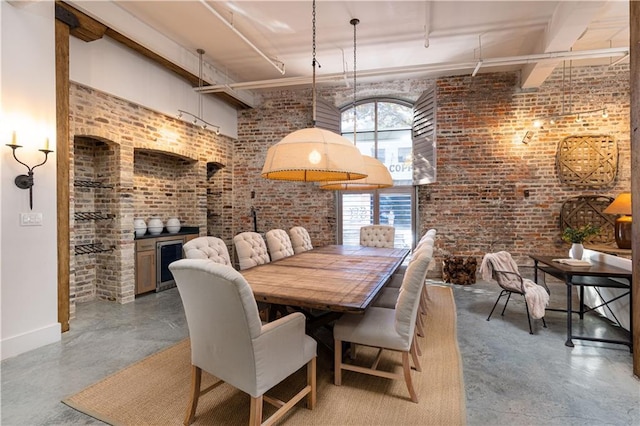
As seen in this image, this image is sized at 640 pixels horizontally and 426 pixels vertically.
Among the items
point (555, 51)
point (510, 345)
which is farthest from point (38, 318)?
point (555, 51)

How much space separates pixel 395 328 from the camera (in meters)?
2.20

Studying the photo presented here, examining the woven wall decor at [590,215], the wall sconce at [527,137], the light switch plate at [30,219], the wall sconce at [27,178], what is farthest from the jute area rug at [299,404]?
the wall sconce at [527,137]

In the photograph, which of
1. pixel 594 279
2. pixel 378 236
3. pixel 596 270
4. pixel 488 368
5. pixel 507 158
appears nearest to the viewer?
pixel 488 368

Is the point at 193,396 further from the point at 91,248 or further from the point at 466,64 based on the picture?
the point at 466,64

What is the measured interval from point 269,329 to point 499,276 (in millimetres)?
2947

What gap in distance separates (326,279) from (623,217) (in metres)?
3.94

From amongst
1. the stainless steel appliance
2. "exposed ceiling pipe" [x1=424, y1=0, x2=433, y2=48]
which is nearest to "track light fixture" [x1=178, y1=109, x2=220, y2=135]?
the stainless steel appliance

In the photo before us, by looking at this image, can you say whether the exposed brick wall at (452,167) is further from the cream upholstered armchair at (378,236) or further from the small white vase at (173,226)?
the cream upholstered armchair at (378,236)

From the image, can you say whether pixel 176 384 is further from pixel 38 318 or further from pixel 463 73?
pixel 463 73

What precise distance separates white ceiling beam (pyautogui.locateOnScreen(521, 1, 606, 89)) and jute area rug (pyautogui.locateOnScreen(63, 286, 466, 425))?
3671 mm

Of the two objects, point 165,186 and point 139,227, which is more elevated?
point 165,186

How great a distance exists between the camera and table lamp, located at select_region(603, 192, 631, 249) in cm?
376

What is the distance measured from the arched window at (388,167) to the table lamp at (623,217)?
2837mm

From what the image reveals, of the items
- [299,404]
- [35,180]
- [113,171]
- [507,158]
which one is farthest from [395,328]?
[507,158]
